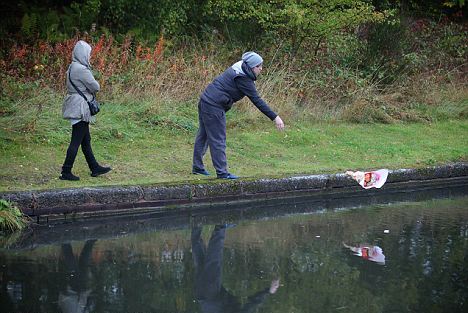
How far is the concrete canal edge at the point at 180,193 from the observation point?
30.1 feet

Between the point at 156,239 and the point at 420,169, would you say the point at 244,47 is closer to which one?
the point at 420,169

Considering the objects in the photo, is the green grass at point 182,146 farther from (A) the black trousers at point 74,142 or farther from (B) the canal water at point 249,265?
(B) the canal water at point 249,265

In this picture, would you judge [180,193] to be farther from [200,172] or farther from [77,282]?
[77,282]

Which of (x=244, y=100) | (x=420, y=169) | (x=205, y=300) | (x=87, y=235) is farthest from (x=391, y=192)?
(x=205, y=300)

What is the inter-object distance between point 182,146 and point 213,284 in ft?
18.4

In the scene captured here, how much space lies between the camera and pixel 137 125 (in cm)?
1309

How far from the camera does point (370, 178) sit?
1143cm

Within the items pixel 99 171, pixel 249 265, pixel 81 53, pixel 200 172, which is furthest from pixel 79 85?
pixel 249 265

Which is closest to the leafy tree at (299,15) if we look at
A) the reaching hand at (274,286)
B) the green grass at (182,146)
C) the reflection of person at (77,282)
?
the green grass at (182,146)

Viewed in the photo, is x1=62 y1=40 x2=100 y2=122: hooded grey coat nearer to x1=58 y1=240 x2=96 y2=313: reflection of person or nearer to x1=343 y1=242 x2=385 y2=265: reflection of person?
x1=58 y1=240 x2=96 y2=313: reflection of person

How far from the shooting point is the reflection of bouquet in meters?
11.3

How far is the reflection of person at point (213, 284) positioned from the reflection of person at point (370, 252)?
4.28ft

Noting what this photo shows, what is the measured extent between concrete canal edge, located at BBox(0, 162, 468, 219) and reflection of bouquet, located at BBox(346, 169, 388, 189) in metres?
0.21

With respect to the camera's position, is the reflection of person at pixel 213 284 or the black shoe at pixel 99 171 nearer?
the reflection of person at pixel 213 284
